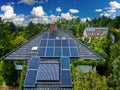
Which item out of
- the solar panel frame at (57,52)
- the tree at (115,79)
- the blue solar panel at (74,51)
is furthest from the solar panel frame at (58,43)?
the tree at (115,79)

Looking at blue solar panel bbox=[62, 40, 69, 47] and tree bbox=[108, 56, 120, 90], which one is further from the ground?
blue solar panel bbox=[62, 40, 69, 47]

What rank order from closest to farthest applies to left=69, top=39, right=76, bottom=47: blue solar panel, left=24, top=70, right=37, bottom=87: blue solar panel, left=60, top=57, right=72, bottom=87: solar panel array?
left=24, top=70, right=37, bottom=87: blue solar panel → left=60, top=57, right=72, bottom=87: solar panel array → left=69, top=39, right=76, bottom=47: blue solar panel

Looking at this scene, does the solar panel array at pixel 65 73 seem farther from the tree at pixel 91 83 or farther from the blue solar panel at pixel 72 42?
the blue solar panel at pixel 72 42

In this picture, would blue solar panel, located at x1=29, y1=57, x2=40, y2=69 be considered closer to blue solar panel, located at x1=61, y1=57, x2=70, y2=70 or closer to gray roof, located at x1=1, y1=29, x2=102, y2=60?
gray roof, located at x1=1, y1=29, x2=102, y2=60

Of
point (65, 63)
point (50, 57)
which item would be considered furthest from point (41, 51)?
point (65, 63)

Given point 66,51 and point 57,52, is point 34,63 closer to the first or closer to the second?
point 57,52

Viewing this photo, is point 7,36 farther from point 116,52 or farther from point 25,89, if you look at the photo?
point 25,89

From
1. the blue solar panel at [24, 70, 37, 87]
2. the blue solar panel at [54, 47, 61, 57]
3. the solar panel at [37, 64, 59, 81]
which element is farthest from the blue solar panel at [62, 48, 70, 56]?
the blue solar panel at [24, 70, 37, 87]
